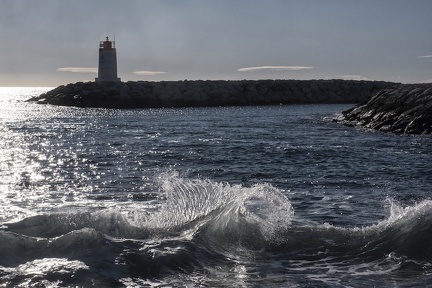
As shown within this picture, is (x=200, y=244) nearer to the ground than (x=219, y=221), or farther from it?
nearer to the ground

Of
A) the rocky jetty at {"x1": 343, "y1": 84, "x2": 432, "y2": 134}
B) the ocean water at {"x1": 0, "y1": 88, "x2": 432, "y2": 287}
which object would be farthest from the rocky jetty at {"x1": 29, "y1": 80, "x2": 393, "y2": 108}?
the ocean water at {"x1": 0, "y1": 88, "x2": 432, "y2": 287}

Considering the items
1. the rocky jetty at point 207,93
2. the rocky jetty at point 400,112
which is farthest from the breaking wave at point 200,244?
the rocky jetty at point 207,93

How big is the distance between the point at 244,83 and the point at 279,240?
63327 mm

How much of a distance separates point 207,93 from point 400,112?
3772 cm

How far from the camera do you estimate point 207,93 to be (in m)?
69.0

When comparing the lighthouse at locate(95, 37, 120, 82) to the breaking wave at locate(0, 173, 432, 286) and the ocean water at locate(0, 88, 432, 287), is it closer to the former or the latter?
the ocean water at locate(0, 88, 432, 287)

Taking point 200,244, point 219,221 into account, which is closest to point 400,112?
point 219,221

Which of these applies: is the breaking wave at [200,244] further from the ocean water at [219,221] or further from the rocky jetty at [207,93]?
the rocky jetty at [207,93]

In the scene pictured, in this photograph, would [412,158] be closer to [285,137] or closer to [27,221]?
[285,137]

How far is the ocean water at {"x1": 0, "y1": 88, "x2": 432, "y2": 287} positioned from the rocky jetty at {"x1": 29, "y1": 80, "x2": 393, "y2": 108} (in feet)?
147

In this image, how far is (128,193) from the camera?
49.3 ft

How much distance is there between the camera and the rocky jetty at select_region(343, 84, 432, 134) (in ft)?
97.8

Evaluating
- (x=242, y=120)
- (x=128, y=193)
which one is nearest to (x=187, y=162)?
(x=128, y=193)

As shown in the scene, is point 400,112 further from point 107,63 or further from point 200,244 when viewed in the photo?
point 107,63
